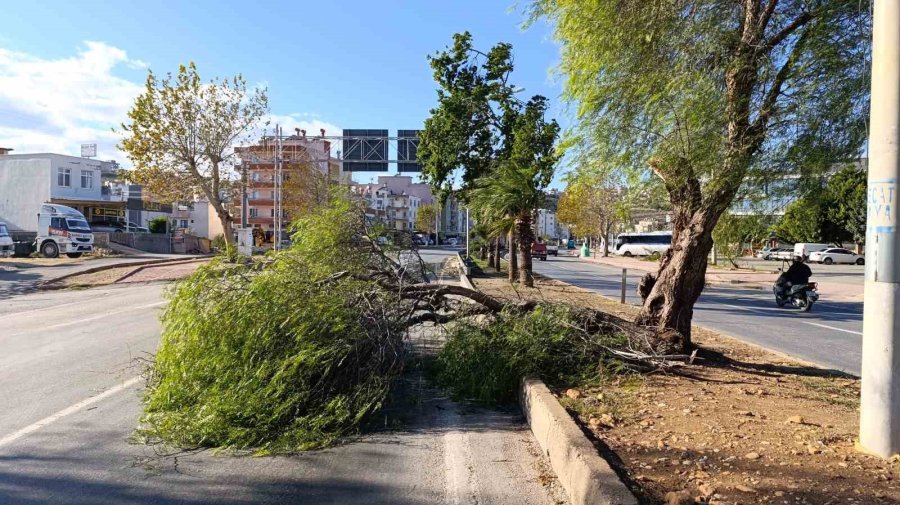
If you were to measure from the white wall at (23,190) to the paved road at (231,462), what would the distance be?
168ft

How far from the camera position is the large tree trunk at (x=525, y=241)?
21.1 metres

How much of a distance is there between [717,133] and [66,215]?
3871cm

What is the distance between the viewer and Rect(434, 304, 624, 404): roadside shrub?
7410mm

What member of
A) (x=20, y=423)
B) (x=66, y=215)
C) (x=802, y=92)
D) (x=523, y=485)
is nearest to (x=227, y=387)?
(x=20, y=423)

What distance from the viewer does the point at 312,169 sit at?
2014 inches

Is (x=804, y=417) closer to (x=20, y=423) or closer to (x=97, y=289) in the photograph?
(x=20, y=423)

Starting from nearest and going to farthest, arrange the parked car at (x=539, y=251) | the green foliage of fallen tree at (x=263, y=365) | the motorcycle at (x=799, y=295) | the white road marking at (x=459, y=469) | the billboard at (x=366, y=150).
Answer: the white road marking at (x=459, y=469) → the green foliage of fallen tree at (x=263, y=365) → the motorcycle at (x=799, y=295) → the billboard at (x=366, y=150) → the parked car at (x=539, y=251)

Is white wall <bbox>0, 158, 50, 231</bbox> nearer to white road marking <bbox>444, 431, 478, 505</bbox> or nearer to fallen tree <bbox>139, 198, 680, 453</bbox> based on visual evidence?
fallen tree <bbox>139, 198, 680, 453</bbox>

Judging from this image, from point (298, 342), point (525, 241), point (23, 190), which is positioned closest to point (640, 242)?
point (525, 241)

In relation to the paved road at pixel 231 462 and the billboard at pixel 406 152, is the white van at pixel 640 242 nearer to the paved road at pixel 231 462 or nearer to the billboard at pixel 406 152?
the billboard at pixel 406 152

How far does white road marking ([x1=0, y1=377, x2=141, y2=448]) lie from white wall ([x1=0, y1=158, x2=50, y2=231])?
2035 inches

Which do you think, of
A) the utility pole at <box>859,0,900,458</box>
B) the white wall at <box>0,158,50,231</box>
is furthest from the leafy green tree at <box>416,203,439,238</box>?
the utility pole at <box>859,0,900,458</box>

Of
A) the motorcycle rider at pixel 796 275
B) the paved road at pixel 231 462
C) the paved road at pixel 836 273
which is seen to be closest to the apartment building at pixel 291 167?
the motorcycle rider at pixel 796 275

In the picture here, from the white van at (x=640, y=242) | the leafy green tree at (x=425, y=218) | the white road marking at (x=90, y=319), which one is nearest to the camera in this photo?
the white road marking at (x=90, y=319)
